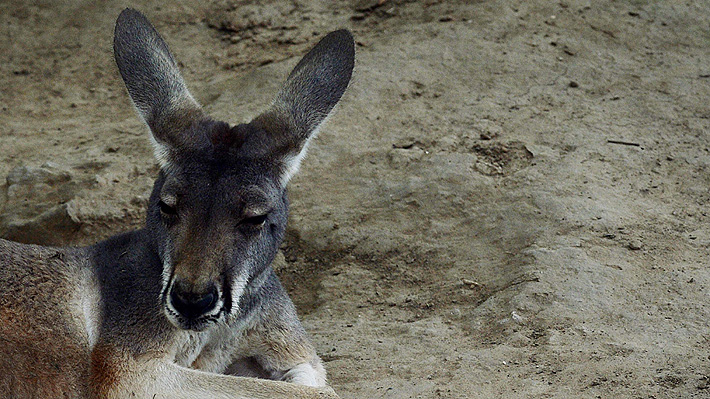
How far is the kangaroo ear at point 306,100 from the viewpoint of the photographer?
14.7 feet

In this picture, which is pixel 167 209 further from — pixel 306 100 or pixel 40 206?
pixel 40 206

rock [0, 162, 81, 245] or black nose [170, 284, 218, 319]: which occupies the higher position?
black nose [170, 284, 218, 319]

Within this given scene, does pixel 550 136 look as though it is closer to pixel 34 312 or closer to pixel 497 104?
pixel 497 104

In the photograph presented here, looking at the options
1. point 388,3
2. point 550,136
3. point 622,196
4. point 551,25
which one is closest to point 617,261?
point 622,196

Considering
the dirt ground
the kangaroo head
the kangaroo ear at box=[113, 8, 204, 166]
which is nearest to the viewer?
the kangaroo head

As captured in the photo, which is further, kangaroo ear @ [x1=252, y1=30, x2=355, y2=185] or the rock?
the rock

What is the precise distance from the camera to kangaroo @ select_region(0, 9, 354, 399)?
13.2ft

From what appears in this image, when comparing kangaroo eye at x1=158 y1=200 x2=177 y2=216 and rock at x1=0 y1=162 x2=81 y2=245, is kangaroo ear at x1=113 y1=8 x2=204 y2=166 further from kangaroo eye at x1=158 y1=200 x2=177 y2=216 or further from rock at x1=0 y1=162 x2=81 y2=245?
rock at x1=0 y1=162 x2=81 y2=245

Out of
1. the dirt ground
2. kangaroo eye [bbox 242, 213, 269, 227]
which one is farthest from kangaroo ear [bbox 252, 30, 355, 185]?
the dirt ground

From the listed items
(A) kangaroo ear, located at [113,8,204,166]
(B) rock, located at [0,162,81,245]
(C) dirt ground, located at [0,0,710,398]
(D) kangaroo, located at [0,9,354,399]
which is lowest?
(B) rock, located at [0,162,81,245]

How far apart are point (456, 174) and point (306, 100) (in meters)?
1.92

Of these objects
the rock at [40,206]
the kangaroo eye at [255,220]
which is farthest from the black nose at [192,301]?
the rock at [40,206]

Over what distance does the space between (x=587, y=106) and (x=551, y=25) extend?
1226 millimetres

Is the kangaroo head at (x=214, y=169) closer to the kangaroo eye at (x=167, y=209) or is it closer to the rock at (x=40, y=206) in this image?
the kangaroo eye at (x=167, y=209)
